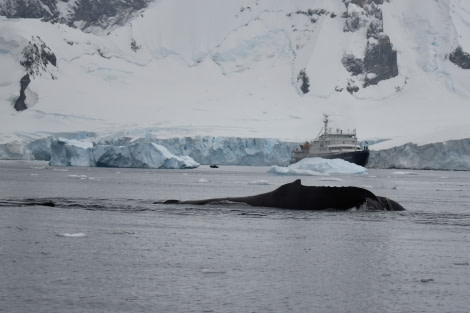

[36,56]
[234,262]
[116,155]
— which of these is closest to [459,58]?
[36,56]

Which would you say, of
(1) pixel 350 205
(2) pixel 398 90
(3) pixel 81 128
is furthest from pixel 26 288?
(2) pixel 398 90

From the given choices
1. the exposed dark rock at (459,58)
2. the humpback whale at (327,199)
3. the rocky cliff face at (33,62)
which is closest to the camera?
the humpback whale at (327,199)

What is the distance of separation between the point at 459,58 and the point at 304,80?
33.9 m

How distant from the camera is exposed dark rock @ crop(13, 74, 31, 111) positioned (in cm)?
18789

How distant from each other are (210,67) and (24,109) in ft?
138

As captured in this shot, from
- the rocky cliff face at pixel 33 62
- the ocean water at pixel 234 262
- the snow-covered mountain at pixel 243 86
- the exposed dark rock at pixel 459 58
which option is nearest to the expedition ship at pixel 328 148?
the snow-covered mountain at pixel 243 86

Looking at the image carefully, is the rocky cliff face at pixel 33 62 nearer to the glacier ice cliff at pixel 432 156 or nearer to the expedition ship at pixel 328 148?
the expedition ship at pixel 328 148

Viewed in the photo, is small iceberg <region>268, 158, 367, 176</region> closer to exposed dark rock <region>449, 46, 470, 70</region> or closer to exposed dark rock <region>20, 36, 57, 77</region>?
exposed dark rock <region>449, 46, 470, 70</region>

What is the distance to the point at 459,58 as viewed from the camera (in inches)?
7608

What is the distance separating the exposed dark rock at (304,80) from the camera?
7686 inches

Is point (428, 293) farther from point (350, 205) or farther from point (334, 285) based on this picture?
point (350, 205)

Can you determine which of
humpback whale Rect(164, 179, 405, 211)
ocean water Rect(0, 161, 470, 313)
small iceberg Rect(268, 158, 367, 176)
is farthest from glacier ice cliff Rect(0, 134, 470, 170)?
ocean water Rect(0, 161, 470, 313)

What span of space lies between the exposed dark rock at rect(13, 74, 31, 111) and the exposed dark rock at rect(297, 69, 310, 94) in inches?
2333

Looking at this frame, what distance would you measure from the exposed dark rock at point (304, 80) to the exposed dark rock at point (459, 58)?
103 ft
